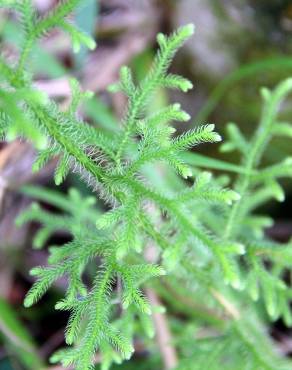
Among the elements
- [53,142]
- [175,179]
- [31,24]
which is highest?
[31,24]

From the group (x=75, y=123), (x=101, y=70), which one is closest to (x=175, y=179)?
(x=101, y=70)

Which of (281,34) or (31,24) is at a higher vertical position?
(31,24)

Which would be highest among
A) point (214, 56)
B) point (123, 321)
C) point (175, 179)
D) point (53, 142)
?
point (53, 142)

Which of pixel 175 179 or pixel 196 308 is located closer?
pixel 196 308

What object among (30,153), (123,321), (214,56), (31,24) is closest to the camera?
(31,24)

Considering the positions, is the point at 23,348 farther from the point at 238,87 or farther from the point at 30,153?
the point at 238,87

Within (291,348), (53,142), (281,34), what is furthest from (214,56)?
(53,142)

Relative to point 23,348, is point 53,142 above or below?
above

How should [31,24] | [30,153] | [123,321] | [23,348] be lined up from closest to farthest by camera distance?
[31,24] < [123,321] < [23,348] < [30,153]

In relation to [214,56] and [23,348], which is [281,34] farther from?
[23,348]
